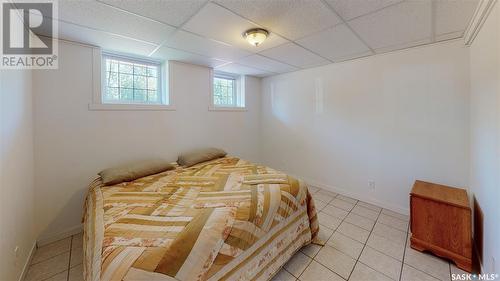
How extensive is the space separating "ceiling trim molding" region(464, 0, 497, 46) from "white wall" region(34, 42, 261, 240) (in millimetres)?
3324

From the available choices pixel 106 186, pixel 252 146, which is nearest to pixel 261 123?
pixel 252 146

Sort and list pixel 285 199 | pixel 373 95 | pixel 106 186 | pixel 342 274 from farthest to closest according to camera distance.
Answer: pixel 373 95 < pixel 106 186 < pixel 285 199 < pixel 342 274

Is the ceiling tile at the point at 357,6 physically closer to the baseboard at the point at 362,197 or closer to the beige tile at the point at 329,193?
the baseboard at the point at 362,197

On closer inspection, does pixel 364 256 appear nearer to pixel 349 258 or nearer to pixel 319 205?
pixel 349 258

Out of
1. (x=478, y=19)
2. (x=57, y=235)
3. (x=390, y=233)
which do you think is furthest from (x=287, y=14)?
(x=57, y=235)

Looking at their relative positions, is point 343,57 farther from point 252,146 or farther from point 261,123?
point 252,146

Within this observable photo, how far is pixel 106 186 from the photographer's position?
2068mm

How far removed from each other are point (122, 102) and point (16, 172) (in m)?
1.37

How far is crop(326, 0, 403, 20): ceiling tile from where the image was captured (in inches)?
59.3

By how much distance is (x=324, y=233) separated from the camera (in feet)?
7.45

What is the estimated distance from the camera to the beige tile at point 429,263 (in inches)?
65.5

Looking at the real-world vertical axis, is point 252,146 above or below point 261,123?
below

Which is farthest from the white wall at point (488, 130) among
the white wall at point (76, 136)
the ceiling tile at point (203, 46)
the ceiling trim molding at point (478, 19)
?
the white wall at point (76, 136)

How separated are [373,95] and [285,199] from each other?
219 centimetres
